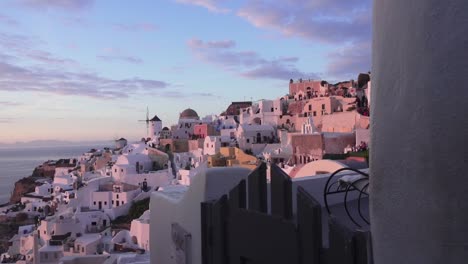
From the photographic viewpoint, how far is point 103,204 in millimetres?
31156

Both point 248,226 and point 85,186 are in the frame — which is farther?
point 85,186

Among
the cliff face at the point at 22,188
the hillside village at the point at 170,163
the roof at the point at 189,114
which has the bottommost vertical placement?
the cliff face at the point at 22,188

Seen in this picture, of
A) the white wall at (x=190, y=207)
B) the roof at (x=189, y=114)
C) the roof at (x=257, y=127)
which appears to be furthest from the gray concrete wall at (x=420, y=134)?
the roof at (x=189, y=114)

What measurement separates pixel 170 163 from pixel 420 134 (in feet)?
129

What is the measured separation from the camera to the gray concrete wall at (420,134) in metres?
1.49

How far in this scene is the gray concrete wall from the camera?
4.88 ft

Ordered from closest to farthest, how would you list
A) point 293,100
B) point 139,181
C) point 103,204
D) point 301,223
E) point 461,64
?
point 461,64 → point 301,223 → point 103,204 → point 139,181 → point 293,100

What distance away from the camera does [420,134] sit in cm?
159

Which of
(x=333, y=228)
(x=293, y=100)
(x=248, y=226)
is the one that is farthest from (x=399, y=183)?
(x=293, y=100)

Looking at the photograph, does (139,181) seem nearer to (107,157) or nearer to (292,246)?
(107,157)

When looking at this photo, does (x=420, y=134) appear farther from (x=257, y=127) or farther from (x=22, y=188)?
(x=22, y=188)

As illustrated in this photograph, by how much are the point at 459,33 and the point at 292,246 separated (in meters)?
1.24

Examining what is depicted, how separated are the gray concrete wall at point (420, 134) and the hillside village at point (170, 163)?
20.5ft

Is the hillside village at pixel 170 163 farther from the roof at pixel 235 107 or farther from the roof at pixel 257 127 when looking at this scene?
the roof at pixel 235 107
